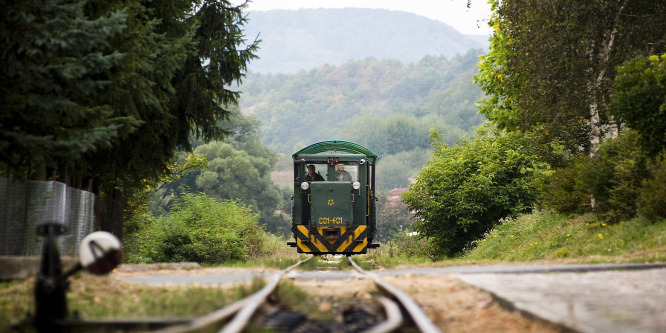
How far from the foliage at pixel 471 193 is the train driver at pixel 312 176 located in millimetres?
6709

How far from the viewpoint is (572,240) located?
19.5m

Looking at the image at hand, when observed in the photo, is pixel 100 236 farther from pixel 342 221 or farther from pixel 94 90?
pixel 342 221

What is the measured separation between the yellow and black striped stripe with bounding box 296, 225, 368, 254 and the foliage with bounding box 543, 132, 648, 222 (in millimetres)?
6263

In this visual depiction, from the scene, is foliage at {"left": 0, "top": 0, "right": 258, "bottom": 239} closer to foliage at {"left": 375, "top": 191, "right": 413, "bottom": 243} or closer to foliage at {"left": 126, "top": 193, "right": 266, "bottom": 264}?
foliage at {"left": 126, "top": 193, "right": 266, "bottom": 264}

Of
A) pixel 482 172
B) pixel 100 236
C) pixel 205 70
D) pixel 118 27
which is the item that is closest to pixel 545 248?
pixel 482 172

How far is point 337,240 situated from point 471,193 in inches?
309

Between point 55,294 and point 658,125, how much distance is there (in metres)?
13.2

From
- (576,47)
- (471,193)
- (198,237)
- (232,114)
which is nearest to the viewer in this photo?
(576,47)

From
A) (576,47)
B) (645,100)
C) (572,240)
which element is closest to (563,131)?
(576,47)

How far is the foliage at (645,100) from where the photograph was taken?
15602 millimetres

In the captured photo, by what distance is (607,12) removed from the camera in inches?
792

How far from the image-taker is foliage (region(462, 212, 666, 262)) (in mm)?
15021

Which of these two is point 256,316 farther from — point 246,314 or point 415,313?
point 415,313

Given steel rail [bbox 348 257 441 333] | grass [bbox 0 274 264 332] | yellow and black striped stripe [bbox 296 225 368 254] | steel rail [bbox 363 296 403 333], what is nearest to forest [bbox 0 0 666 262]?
grass [bbox 0 274 264 332]
